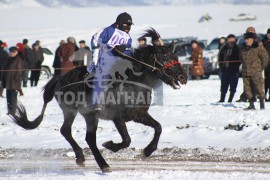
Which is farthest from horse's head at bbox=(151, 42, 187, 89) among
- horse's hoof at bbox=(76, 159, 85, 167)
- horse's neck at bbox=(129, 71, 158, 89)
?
horse's hoof at bbox=(76, 159, 85, 167)

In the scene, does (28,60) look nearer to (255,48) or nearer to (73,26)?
(255,48)

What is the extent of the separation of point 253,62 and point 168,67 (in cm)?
690

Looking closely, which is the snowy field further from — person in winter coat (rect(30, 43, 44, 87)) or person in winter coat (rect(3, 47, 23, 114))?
person in winter coat (rect(30, 43, 44, 87))

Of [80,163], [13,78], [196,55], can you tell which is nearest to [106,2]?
[196,55]

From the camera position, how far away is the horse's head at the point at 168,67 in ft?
34.7

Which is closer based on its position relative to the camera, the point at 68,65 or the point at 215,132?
the point at 215,132

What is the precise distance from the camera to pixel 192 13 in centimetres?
8381

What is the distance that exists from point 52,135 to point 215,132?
3487 mm

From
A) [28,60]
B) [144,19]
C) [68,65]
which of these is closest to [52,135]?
[68,65]

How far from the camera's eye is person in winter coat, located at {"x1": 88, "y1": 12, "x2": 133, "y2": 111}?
10820 millimetres

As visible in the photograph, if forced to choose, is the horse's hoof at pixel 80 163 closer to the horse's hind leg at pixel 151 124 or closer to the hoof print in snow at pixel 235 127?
the horse's hind leg at pixel 151 124

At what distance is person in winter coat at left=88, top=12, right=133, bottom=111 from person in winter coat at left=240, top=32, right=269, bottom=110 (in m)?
6.75

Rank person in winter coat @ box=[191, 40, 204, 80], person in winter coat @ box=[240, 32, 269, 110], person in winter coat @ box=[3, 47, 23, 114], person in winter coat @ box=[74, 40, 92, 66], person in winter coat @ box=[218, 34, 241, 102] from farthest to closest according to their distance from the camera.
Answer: person in winter coat @ box=[191, 40, 204, 80]
person in winter coat @ box=[74, 40, 92, 66]
person in winter coat @ box=[3, 47, 23, 114]
person in winter coat @ box=[218, 34, 241, 102]
person in winter coat @ box=[240, 32, 269, 110]

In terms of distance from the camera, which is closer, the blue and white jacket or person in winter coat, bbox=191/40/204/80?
the blue and white jacket
